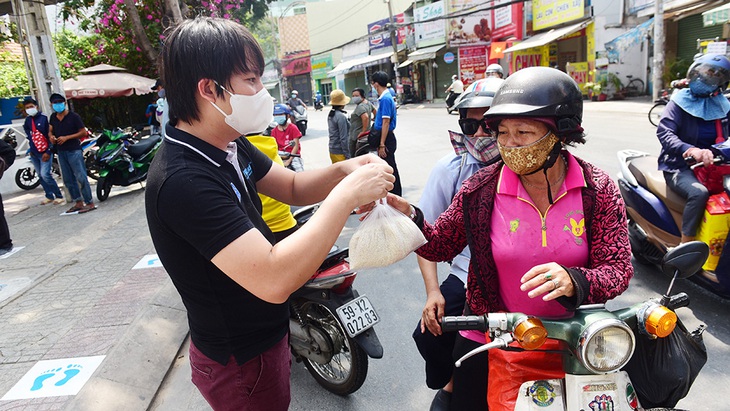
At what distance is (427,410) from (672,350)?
1.62 metres

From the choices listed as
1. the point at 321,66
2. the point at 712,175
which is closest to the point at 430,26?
the point at 321,66

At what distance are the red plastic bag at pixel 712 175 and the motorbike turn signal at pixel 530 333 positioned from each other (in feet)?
9.68

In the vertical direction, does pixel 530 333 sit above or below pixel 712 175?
above

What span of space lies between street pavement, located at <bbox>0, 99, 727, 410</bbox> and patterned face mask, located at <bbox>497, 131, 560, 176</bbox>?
176cm

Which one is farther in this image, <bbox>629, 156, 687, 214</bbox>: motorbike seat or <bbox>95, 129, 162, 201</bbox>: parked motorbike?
<bbox>95, 129, 162, 201</bbox>: parked motorbike

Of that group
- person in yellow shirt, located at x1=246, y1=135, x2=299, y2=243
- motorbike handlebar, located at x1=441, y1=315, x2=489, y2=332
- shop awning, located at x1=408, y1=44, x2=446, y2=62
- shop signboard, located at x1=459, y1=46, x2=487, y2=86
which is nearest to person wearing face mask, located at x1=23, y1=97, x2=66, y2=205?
person in yellow shirt, located at x1=246, y1=135, x2=299, y2=243

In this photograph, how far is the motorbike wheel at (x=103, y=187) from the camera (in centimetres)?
898

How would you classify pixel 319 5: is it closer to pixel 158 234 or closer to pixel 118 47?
pixel 118 47

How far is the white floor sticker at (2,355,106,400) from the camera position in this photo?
3.09 meters

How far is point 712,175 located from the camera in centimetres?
355

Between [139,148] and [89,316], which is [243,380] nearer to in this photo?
[89,316]

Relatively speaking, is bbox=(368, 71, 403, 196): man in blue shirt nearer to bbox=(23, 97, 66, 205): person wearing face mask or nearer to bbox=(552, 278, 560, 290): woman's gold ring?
bbox=(552, 278, 560, 290): woman's gold ring

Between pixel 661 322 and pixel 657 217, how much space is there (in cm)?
309

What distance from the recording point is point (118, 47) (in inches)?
595
